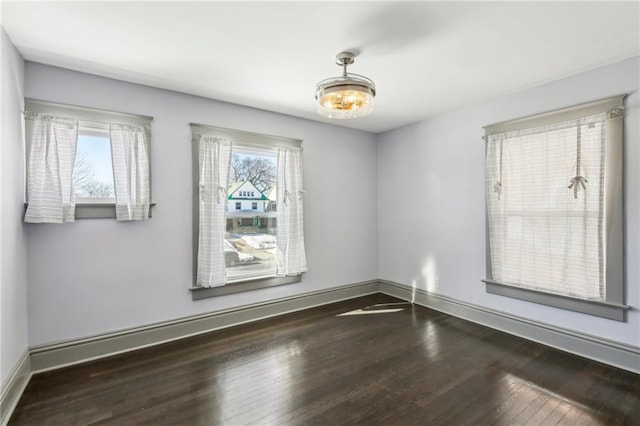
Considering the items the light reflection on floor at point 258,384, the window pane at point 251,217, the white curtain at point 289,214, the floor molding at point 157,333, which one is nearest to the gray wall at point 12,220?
the floor molding at point 157,333

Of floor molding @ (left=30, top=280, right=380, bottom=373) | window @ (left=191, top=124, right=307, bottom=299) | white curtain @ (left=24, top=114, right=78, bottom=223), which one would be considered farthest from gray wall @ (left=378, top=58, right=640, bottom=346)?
white curtain @ (left=24, top=114, right=78, bottom=223)

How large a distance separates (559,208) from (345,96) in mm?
2291

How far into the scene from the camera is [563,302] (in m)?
2.82

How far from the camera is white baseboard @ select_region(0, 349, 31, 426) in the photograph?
1.90 m

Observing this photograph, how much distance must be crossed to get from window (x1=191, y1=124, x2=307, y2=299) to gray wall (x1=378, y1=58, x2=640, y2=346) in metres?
1.55

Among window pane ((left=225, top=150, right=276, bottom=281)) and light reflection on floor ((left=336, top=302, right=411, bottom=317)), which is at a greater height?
window pane ((left=225, top=150, right=276, bottom=281))

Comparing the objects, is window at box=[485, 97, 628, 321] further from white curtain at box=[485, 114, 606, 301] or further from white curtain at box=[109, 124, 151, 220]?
white curtain at box=[109, 124, 151, 220]

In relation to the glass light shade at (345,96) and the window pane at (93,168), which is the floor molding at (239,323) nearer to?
the window pane at (93,168)

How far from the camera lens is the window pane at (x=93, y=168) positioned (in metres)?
2.66

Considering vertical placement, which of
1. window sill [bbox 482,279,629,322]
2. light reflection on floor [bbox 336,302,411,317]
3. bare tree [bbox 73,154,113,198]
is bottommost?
light reflection on floor [bbox 336,302,411,317]

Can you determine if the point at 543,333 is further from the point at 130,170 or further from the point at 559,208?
the point at 130,170

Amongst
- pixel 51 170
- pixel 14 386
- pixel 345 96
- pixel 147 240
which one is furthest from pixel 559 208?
pixel 14 386

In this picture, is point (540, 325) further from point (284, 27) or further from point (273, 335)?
point (284, 27)

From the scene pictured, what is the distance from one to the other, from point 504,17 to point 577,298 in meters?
2.47
